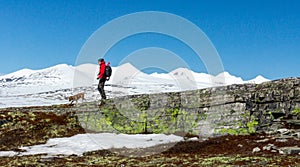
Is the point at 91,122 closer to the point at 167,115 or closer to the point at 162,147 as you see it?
the point at 167,115

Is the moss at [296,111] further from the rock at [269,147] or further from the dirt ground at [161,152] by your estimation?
the rock at [269,147]

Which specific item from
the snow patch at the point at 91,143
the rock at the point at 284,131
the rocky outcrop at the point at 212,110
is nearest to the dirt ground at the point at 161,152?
the snow patch at the point at 91,143

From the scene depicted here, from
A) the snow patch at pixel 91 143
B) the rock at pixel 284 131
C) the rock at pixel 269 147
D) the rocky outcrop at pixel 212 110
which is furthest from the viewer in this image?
the rocky outcrop at pixel 212 110

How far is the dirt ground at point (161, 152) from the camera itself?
49.7 feet

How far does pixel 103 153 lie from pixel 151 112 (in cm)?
678

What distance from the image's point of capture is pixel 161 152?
19.8 m

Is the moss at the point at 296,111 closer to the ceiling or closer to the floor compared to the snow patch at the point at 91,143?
closer to the ceiling

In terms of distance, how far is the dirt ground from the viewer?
1516 cm

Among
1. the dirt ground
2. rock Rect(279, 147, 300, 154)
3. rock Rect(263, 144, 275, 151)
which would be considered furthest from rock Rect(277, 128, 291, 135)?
rock Rect(279, 147, 300, 154)

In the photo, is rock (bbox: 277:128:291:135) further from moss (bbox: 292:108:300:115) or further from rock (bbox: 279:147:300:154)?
rock (bbox: 279:147:300:154)

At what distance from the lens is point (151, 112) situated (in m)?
26.2

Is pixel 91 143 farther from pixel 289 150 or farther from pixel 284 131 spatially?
pixel 289 150

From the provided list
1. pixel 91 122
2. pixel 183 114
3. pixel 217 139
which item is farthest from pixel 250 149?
pixel 91 122

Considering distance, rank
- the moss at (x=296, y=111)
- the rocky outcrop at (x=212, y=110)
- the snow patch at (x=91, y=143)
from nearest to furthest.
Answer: the snow patch at (x=91, y=143) → the moss at (x=296, y=111) → the rocky outcrop at (x=212, y=110)
